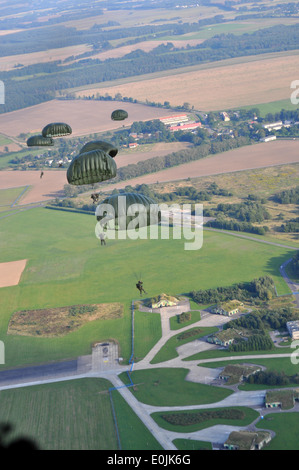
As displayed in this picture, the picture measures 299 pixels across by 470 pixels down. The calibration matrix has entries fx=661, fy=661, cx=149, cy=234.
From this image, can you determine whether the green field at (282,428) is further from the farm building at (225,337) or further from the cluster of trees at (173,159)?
the cluster of trees at (173,159)

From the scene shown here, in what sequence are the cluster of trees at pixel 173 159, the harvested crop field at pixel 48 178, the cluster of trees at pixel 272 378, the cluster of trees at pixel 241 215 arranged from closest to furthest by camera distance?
the cluster of trees at pixel 272 378
the cluster of trees at pixel 241 215
the harvested crop field at pixel 48 178
the cluster of trees at pixel 173 159

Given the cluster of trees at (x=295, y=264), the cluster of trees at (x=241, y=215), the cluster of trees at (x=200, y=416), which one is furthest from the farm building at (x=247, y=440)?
the cluster of trees at (x=241, y=215)

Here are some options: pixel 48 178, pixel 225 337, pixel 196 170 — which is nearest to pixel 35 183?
pixel 48 178

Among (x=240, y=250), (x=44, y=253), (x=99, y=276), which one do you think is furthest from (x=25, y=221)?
(x=240, y=250)

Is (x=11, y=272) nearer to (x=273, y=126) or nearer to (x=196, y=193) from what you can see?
(x=196, y=193)
